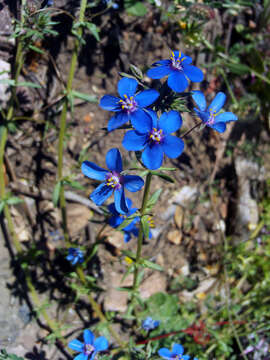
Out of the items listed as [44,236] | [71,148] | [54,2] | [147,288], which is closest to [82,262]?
[44,236]

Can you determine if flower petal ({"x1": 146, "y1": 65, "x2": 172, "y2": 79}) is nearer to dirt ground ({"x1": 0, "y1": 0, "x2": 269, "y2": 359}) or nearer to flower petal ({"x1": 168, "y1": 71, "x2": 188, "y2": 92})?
flower petal ({"x1": 168, "y1": 71, "x2": 188, "y2": 92})

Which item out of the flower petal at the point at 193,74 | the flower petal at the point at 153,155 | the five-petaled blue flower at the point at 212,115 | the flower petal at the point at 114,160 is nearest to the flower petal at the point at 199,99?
the five-petaled blue flower at the point at 212,115

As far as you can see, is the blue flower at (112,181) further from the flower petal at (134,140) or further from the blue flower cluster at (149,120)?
the flower petal at (134,140)

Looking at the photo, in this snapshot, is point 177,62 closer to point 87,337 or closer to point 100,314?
point 87,337

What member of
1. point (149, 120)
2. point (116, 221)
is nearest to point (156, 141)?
point (149, 120)

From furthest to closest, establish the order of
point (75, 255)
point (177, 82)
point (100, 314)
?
1. point (100, 314)
2. point (75, 255)
3. point (177, 82)

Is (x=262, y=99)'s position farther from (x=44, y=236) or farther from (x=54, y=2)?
(x=44, y=236)
